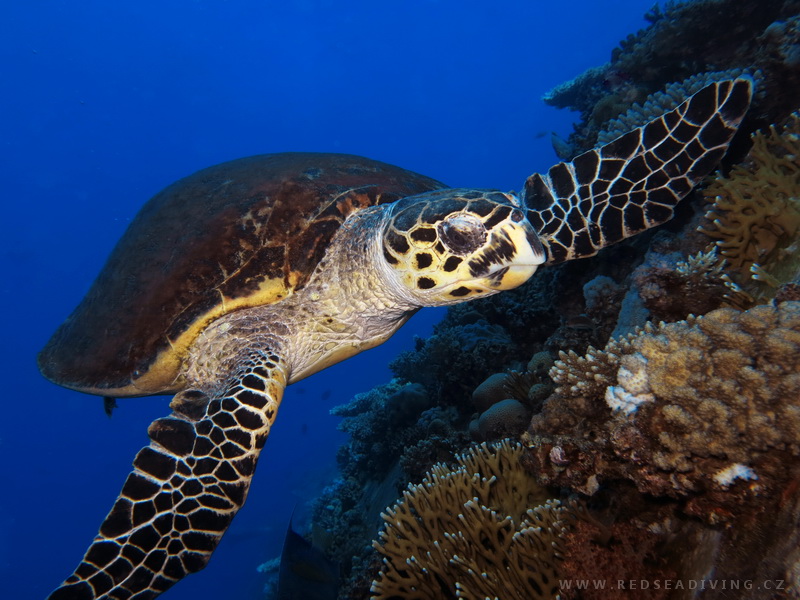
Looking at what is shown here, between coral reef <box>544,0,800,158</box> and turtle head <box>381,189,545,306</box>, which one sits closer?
turtle head <box>381,189,545,306</box>

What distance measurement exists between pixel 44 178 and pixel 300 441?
55598 millimetres

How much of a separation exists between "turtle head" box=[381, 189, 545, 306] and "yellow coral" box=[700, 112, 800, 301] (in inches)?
47.2

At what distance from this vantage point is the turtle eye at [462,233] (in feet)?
8.73

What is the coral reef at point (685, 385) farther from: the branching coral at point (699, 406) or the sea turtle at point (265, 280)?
the sea turtle at point (265, 280)

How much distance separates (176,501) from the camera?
2.37 meters

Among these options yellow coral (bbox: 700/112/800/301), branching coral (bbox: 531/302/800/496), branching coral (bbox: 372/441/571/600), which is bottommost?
branching coral (bbox: 372/441/571/600)

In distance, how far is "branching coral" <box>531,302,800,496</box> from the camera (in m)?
1.36

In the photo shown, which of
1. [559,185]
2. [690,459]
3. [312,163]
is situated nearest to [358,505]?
[312,163]

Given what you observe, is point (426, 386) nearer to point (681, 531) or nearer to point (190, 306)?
point (190, 306)

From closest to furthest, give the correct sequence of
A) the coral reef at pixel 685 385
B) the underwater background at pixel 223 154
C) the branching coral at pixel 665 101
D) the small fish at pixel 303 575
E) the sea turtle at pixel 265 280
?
the coral reef at pixel 685 385
the sea turtle at pixel 265 280
the branching coral at pixel 665 101
the small fish at pixel 303 575
the underwater background at pixel 223 154

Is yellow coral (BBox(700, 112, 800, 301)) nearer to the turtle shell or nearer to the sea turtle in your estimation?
the sea turtle

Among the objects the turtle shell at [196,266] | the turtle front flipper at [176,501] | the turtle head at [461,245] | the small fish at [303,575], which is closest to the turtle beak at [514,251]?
the turtle head at [461,245]

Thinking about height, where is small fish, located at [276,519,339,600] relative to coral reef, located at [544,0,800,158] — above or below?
below

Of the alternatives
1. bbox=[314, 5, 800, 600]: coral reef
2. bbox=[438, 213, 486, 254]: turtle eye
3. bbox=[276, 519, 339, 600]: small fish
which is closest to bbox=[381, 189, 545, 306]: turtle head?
bbox=[438, 213, 486, 254]: turtle eye
